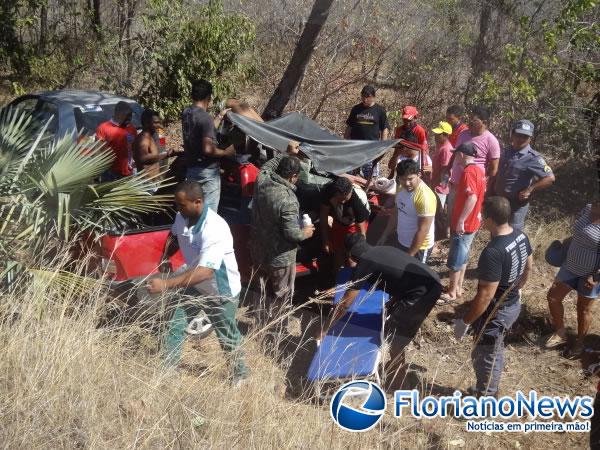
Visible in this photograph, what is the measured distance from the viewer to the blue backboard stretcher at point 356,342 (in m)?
4.84

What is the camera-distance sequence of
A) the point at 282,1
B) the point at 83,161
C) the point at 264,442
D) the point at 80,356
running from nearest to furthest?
the point at 264,442
the point at 80,356
the point at 83,161
the point at 282,1

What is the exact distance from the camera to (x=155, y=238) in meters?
5.07

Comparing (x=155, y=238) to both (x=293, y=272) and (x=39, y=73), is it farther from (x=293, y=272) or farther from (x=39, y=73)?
(x=39, y=73)

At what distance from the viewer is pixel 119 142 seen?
655 centimetres

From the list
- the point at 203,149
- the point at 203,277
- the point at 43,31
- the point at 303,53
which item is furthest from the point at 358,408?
the point at 43,31

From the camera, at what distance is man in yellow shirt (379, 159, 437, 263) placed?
5.73 meters

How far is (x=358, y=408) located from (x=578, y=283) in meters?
2.74

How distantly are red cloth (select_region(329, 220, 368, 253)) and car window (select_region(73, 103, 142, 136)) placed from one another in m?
2.93

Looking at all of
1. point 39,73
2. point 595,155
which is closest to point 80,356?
point 595,155

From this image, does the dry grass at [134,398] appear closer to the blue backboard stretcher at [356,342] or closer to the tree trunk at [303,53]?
the blue backboard stretcher at [356,342]

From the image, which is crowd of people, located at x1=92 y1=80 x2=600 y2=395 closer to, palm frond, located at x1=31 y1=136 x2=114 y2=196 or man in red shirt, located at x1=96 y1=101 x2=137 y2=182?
man in red shirt, located at x1=96 y1=101 x2=137 y2=182

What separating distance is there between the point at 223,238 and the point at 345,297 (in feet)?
3.47

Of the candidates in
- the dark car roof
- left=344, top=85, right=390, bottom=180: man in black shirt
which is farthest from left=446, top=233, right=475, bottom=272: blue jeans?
the dark car roof

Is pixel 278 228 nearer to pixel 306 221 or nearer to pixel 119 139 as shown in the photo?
pixel 306 221
